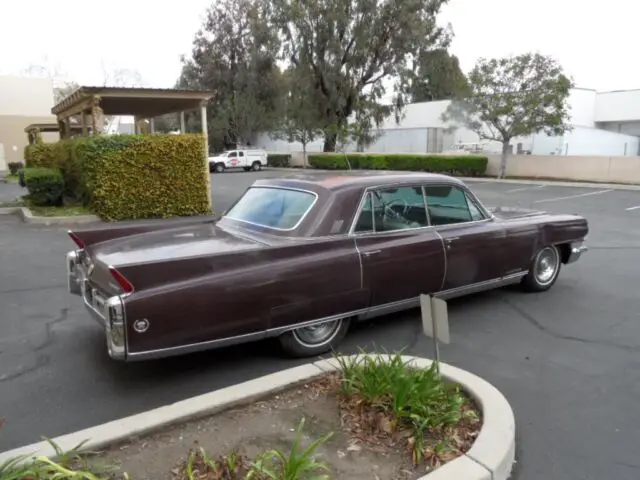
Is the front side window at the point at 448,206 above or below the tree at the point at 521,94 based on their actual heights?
below

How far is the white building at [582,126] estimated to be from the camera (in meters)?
32.5

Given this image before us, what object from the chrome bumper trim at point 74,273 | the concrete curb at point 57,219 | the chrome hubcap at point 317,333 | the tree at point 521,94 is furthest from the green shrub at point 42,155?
the tree at point 521,94

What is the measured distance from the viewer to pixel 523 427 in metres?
3.28

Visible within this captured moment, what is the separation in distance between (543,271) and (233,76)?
4203cm

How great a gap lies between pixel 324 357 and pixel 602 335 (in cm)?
269

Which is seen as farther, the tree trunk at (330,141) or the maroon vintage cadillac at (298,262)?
the tree trunk at (330,141)

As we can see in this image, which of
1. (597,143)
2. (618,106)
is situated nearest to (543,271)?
(597,143)

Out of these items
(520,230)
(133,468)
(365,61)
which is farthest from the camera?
(365,61)

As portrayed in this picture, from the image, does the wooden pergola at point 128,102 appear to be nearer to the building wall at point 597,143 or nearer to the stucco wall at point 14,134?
the building wall at point 597,143

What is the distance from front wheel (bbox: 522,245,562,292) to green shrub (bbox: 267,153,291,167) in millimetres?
36286

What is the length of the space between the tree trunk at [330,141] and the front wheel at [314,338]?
3028 centimetres

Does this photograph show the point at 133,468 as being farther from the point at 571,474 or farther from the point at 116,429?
the point at 571,474

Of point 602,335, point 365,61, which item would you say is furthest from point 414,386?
point 365,61

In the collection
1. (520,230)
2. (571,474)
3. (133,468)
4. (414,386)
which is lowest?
(571,474)
